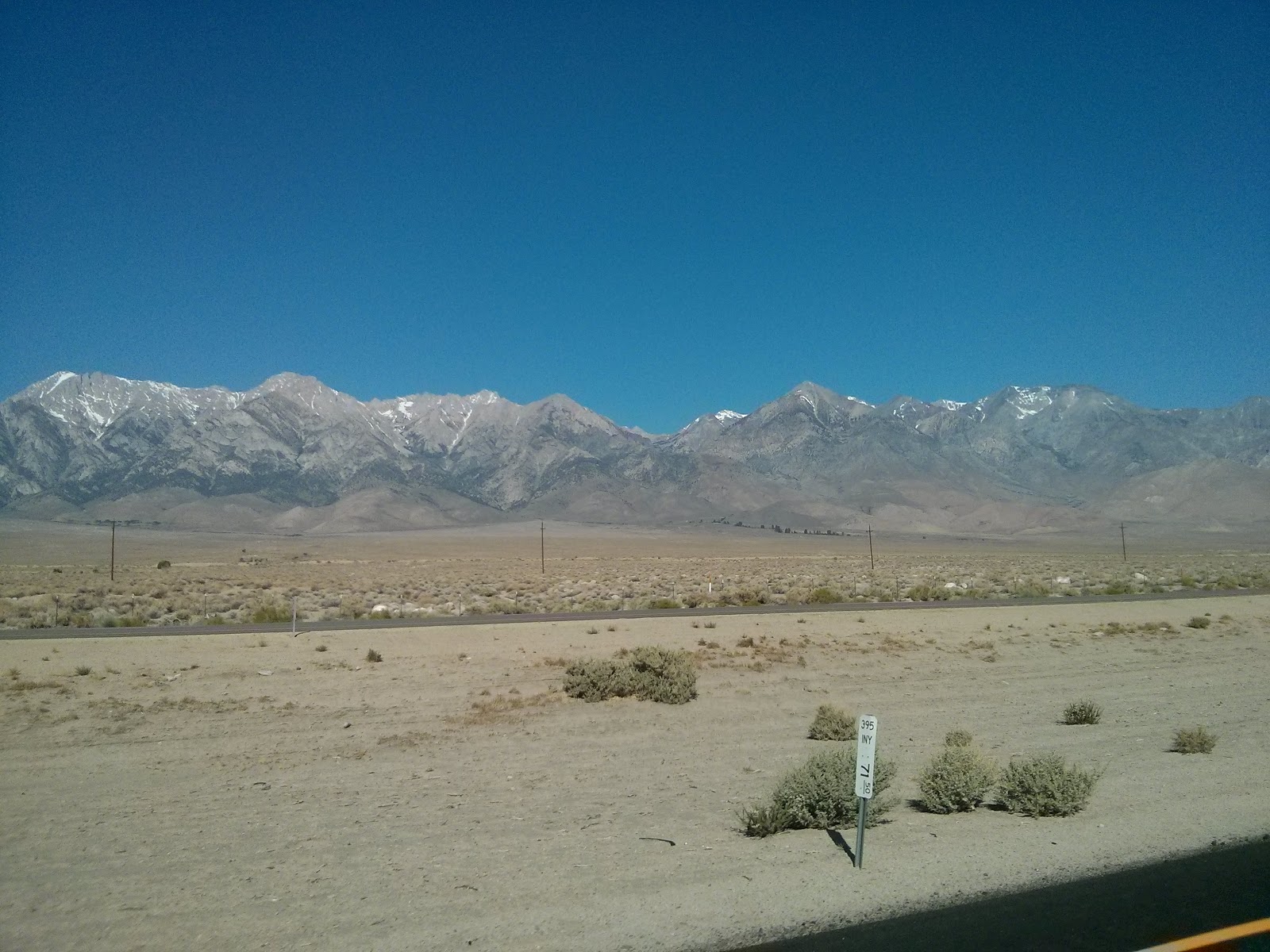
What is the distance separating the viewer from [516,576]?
2589 inches

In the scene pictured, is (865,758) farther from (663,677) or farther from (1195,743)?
(663,677)

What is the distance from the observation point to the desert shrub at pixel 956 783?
1060 cm

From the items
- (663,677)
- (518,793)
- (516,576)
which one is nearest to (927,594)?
(663,677)

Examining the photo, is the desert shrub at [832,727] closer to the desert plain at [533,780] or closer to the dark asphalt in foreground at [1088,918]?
the desert plain at [533,780]

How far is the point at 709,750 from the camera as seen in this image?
14805 mm

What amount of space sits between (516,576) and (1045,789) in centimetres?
→ 5690

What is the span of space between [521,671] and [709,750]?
8.90 metres

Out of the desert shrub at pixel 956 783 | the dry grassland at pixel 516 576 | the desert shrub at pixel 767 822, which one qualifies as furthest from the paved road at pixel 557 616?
the desert shrub at pixel 767 822

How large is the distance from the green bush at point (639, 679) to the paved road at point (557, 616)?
13.3 metres

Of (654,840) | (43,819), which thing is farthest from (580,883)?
(43,819)

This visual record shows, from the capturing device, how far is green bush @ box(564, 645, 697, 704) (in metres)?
19.1

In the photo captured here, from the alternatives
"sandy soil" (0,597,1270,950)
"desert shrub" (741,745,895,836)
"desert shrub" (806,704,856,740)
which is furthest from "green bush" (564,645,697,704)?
"desert shrub" (741,745,895,836)

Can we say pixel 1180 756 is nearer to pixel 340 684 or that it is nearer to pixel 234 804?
pixel 234 804

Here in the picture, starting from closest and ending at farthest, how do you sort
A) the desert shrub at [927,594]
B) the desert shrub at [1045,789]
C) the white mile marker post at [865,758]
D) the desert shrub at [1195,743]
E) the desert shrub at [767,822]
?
the white mile marker post at [865,758] → the desert shrub at [767,822] → the desert shrub at [1045,789] → the desert shrub at [1195,743] → the desert shrub at [927,594]
